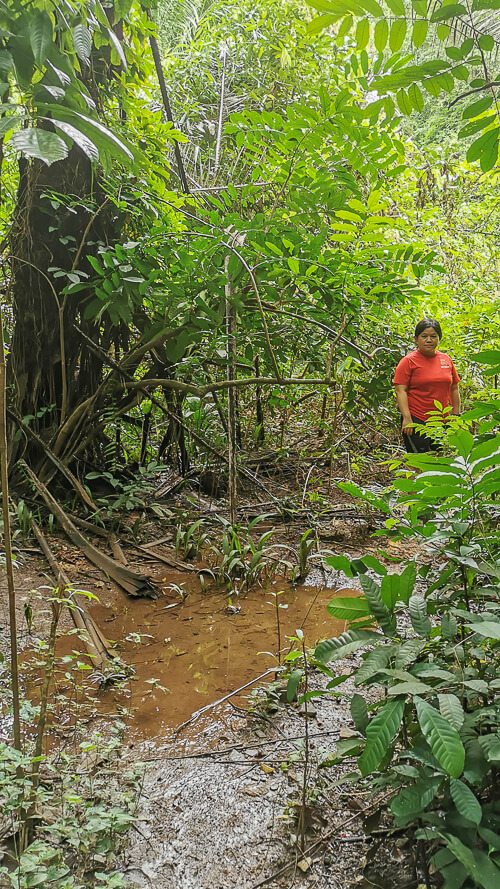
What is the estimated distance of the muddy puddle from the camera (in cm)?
228

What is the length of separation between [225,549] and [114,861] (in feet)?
6.82

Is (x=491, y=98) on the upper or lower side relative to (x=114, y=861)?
upper

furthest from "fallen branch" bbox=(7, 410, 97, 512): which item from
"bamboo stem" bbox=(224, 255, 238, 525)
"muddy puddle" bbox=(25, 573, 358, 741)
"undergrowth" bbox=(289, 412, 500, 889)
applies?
"undergrowth" bbox=(289, 412, 500, 889)

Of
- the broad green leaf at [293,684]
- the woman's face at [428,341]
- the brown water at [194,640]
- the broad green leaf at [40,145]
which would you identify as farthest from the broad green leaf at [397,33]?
the woman's face at [428,341]

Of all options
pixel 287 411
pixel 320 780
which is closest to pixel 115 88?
pixel 287 411

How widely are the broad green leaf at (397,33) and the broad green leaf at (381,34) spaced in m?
0.02

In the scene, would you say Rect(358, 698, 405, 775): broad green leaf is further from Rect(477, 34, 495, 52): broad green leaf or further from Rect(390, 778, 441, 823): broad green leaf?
Rect(477, 34, 495, 52): broad green leaf

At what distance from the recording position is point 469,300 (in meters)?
6.26

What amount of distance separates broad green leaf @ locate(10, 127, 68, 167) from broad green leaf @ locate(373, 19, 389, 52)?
2.58 feet

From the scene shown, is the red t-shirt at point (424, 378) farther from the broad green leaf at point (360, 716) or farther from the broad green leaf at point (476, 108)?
→ the broad green leaf at point (360, 716)

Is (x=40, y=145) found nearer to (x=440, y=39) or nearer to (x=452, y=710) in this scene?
(x=440, y=39)

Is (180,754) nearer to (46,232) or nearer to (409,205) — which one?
(46,232)

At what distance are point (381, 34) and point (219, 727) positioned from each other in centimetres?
230

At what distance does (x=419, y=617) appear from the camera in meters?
1.41
